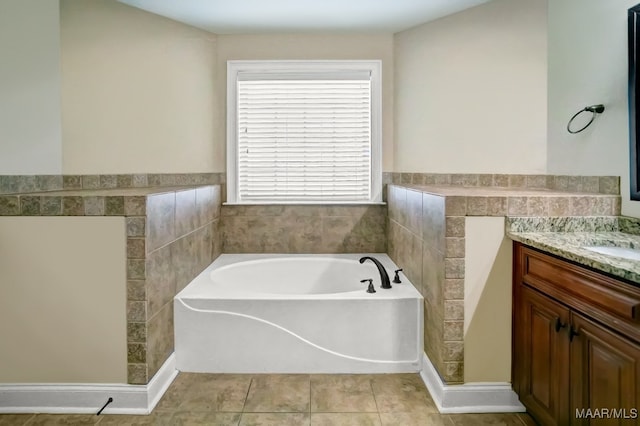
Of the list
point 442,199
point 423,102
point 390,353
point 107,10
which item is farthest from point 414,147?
point 107,10

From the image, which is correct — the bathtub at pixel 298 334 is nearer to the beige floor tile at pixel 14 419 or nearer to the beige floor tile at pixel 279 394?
the beige floor tile at pixel 279 394

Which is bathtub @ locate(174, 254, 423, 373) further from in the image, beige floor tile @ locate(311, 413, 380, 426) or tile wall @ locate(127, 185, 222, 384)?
beige floor tile @ locate(311, 413, 380, 426)

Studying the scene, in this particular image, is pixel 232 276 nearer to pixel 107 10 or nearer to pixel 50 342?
pixel 50 342

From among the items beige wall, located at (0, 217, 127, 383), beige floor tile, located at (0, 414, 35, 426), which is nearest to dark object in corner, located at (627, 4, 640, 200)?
beige wall, located at (0, 217, 127, 383)

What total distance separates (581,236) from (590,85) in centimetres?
93

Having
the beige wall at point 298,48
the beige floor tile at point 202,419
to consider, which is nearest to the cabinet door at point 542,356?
the beige floor tile at point 202,419

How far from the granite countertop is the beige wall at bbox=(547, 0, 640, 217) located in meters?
0.13

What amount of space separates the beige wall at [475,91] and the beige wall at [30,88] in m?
2.53

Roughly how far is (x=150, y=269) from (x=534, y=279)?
5.78 feet

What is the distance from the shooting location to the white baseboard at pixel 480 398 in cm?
188

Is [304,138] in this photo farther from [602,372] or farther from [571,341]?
[602,372]

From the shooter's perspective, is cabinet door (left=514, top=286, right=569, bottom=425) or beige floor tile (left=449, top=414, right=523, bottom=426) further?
beige floor tile (left=449, top=414, right=523, bottom=426)

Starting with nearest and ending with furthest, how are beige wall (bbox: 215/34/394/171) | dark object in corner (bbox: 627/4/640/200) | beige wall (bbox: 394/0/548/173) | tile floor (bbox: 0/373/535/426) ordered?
dark object in corner (bbox: 627/4/640/200)
tile floor (bbox: 0/373/535/426)
beige wall (bbox: 394/0/548/173)
beige wall (bbox: 215/34/394/171)

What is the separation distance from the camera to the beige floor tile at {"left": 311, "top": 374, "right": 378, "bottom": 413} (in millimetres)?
1902
